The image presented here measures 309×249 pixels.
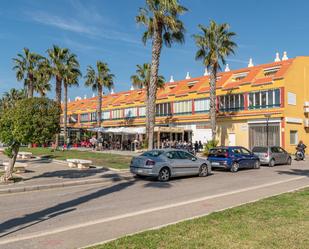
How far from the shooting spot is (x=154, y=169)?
1470 cm

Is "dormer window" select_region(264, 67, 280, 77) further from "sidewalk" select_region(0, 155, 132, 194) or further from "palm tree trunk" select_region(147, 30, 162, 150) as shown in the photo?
"sidewalk" select_region(0, 155, 132, 194)

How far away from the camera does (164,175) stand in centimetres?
1501

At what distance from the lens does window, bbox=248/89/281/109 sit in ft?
117

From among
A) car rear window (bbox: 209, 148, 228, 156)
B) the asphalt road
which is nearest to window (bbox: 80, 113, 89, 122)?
car rear window (bbox: 209, 148, 228, 156)

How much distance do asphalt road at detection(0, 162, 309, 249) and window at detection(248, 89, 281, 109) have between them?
22.4 meters

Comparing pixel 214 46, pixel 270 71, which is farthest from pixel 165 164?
pixel 270 71

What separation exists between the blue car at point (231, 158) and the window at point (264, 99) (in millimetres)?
16884

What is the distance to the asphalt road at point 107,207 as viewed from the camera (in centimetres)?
644

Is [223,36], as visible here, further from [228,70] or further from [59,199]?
[59,199]

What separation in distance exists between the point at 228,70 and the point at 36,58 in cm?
2544

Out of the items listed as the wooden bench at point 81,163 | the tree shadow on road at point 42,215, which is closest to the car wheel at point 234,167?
the wooden bench at point 81,163

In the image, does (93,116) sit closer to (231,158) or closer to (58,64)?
(58,64)

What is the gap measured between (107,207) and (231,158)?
11319 mm

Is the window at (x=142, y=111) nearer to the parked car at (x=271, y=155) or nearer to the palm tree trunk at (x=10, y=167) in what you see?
the parked car at (x=271, y=155)
